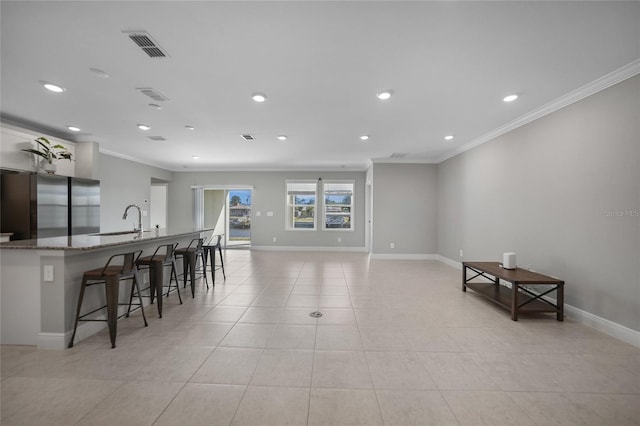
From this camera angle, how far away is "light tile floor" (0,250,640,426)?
1655 millimetres

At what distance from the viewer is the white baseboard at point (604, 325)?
2561 millimetres

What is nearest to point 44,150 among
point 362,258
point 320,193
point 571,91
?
point 320,193

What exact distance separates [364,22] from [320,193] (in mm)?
6777

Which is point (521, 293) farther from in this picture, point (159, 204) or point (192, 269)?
point (159, 204)

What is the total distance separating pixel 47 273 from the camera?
239 centimetres

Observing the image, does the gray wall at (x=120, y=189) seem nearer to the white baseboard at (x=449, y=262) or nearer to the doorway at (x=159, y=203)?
the doorway at (x=159, y=203)

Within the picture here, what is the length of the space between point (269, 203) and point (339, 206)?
2.40 meters

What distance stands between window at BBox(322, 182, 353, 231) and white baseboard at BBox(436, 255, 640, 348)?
5863 mm

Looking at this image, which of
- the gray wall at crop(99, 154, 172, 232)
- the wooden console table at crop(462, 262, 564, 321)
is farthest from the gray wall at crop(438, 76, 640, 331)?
the gray wall at crop(99, 154, 172, 232)

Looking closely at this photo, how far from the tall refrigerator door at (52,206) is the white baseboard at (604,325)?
7.75 metres

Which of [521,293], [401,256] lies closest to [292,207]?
[401,256]

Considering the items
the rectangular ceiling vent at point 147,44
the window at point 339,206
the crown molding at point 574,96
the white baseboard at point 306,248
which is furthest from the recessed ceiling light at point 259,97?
the white baseboard at point 306,248

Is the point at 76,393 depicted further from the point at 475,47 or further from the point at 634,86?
the point at 634,86

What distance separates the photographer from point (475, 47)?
2.27m
